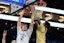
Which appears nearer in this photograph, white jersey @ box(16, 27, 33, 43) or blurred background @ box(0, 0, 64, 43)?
white jersey @ box(16, 27, 33, 43)

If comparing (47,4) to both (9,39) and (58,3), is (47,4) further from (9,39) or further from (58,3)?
(9,39)

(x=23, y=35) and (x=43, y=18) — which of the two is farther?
(x=43, y=18)

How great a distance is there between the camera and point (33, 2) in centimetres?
716

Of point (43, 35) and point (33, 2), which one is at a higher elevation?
point (33, 2)

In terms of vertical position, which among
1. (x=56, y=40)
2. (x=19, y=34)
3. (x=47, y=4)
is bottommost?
(x=56, y=40)

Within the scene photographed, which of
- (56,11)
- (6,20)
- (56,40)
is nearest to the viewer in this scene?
(6,20)

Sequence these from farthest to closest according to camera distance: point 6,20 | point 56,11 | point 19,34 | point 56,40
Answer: point 56,40
point 56,11
point 6,20
point 19,34

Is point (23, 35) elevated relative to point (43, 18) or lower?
lower

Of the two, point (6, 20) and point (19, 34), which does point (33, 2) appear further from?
point (19, 34)

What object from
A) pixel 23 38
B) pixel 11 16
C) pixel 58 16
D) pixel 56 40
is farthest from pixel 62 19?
pixel 23 38

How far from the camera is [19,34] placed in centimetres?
582

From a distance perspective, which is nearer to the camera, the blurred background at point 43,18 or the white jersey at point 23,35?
the white jersey at point 23,35

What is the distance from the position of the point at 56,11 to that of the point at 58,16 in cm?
14

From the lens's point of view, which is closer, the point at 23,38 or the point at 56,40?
the point at 23,38
